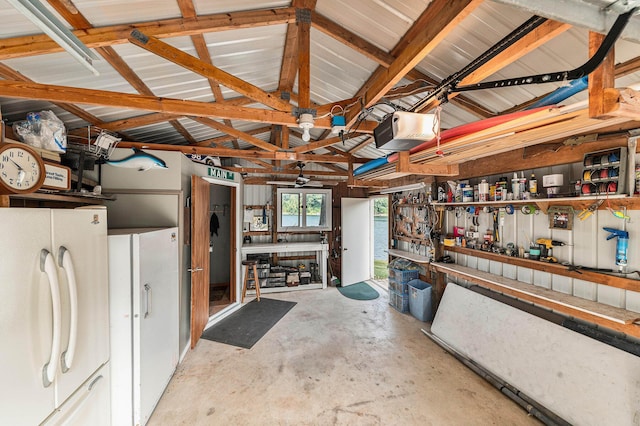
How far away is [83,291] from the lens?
158 centimetres

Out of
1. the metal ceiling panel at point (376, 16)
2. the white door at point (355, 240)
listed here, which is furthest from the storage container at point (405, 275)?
the metal ceiling panel at point (376, 16)

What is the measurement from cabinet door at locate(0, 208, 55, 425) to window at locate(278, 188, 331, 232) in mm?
4869

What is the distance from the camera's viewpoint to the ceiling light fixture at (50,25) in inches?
36.5

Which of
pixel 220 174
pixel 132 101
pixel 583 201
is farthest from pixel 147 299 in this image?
pixel 583 201

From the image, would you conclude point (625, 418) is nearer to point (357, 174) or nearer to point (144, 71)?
point (357, 174)

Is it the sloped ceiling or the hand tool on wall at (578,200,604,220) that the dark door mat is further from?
the hand tool on wall at (578,200,604,220)

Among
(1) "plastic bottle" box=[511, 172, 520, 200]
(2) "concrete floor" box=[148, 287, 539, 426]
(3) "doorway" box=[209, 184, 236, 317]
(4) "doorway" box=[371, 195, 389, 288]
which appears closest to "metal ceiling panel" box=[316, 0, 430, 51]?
(1) "plastic bottle" box=[511, 172, 520, 200]

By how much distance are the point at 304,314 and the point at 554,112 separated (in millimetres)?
4070

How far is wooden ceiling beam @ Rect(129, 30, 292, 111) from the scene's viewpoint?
1.73 metres

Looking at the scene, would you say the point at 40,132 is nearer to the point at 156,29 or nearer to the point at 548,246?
the point at 156,29

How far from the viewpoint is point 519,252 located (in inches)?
111

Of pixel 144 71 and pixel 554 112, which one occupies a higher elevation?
pixel 144 71

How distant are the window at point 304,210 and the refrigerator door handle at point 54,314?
190 inches

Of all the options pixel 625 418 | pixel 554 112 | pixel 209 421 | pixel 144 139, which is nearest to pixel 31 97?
pixel 144 139
